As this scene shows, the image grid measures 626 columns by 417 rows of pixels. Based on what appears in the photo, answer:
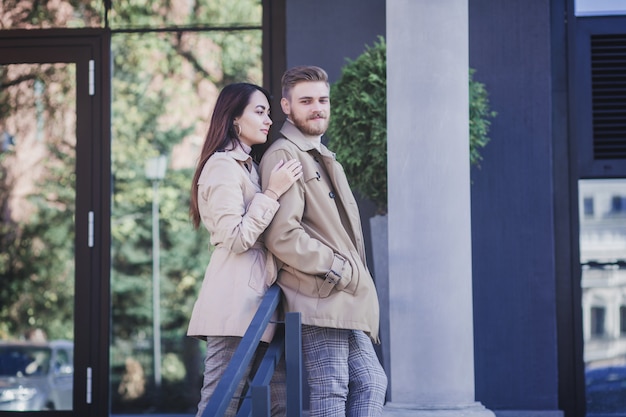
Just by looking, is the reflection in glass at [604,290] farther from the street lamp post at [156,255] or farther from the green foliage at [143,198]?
the street lamp post at [156,255]

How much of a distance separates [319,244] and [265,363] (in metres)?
0.43

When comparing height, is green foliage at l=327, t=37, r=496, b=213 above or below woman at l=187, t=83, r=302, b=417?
above

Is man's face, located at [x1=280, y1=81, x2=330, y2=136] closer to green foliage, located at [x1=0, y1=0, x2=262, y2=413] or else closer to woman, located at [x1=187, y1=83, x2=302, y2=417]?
woman, located at [x1=187, y1=83, x2=302, y2=417]

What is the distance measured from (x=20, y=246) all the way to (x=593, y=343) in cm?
589

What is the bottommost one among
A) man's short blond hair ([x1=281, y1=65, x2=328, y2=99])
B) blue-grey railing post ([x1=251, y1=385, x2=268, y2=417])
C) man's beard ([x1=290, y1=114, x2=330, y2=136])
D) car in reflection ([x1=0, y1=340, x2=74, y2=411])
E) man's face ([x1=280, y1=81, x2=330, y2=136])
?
car in reflection ([x1=0, y1=340, x2=74, y2=411])

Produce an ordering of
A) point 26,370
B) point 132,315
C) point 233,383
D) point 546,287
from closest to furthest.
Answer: point 233,383
point 546,287
point 26,370
point 132,315

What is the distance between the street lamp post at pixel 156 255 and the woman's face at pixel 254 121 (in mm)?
8289

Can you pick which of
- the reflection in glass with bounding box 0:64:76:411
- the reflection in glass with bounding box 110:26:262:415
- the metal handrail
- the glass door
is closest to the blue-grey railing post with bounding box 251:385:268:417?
the metal handrail

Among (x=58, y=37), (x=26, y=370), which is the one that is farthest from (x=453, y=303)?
(x=26, y=370)

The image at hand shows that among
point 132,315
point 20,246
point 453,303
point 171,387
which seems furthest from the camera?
point 132,315

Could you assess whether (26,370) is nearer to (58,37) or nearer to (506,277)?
(58,37)

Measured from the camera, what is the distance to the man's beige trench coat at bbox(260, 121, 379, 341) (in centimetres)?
328

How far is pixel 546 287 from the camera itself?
241 inches

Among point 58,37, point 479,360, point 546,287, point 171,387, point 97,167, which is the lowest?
point 171,387
